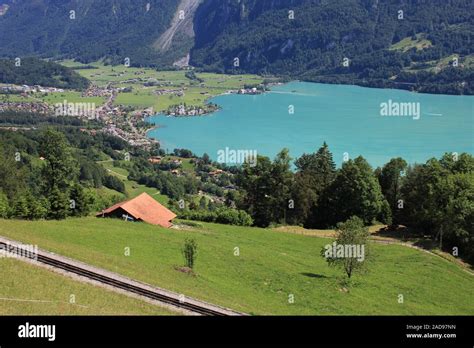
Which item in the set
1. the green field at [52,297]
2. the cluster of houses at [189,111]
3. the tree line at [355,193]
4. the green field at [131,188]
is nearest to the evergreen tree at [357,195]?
the tree line at [355,193]

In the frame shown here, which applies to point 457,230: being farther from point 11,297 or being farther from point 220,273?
point 11,297

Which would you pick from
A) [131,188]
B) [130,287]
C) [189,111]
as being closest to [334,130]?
[189,111]

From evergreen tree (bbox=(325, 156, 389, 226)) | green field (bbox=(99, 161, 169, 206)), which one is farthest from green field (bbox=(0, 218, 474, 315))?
green field (bbox=(99, 161, 169, 206))

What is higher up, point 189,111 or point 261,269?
point 189,111

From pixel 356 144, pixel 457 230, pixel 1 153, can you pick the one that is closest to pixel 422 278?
pixel 457 230

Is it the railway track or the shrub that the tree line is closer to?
the shrub

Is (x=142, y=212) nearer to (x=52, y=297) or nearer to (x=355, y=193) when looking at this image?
(x=355, y=193)

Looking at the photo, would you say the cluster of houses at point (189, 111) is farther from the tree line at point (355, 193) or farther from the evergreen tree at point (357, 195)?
the evergreen tree at point (357, 195)
